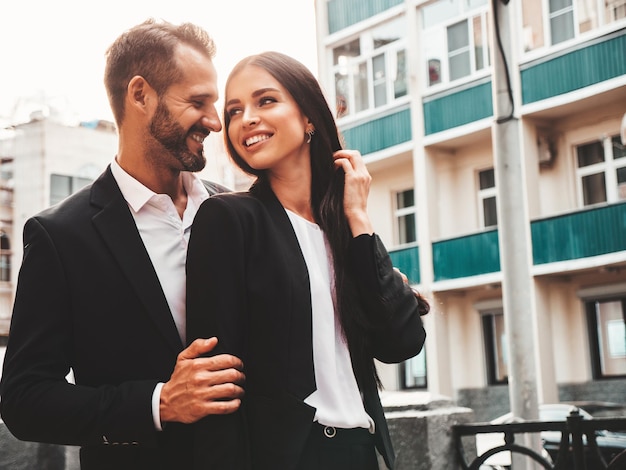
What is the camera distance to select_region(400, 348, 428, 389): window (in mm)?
21734

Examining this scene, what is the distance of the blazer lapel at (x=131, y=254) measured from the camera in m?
2.17

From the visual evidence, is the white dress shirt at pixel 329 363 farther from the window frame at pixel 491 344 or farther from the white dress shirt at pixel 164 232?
the window frame at pixel 491 344

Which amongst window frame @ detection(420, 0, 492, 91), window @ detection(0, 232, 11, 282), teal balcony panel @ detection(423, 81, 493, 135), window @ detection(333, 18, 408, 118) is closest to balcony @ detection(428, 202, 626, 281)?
teal balcony panel @ detection(423, 81, 493, 135)

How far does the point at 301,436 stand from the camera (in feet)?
6.63

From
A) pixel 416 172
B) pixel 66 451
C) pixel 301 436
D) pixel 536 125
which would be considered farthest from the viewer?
pixel 416 172

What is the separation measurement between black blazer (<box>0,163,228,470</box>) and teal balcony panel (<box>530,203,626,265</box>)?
16084mm

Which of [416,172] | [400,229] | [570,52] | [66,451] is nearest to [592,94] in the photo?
[570,52]

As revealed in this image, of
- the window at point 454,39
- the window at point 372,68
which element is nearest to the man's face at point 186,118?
the window at point 454,39

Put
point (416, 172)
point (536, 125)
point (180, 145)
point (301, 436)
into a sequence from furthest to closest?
1. point (416, 172)
2. point (536, 125)
3. point (180, 145)
4. point (301, 436)

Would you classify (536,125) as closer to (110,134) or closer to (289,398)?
(289,398)

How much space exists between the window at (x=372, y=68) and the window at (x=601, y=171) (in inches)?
183

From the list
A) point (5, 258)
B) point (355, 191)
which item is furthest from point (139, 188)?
point (5, 258)

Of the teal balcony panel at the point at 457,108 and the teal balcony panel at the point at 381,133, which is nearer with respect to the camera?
the teal balcony panel at the point at 457,108

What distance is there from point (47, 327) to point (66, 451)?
176 cm
